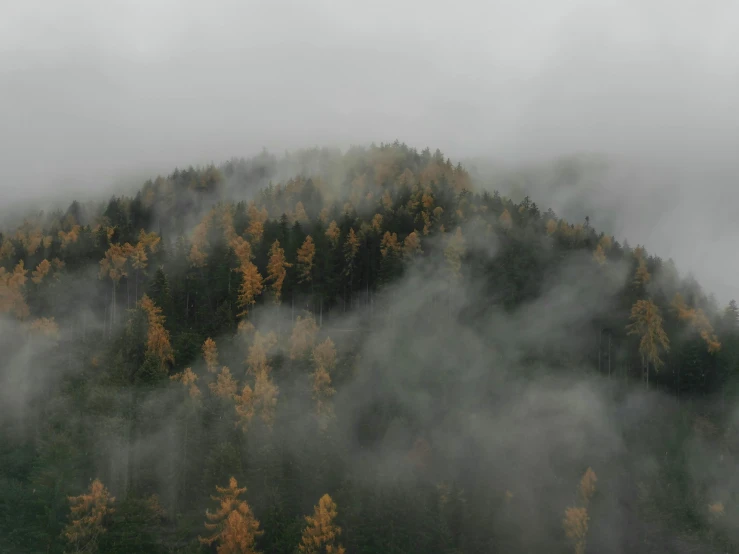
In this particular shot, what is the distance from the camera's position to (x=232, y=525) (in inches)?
2360

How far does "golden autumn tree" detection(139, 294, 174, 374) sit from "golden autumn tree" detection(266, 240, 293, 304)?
16.6 meters

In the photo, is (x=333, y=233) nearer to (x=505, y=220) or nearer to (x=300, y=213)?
(x=300, y=213)

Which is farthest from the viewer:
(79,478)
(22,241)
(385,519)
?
(22,241)

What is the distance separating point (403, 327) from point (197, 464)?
3541 centimetres

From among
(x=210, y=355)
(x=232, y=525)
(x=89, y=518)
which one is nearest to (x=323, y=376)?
(x=210, y=355)

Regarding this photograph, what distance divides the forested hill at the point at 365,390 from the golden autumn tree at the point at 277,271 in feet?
1.70

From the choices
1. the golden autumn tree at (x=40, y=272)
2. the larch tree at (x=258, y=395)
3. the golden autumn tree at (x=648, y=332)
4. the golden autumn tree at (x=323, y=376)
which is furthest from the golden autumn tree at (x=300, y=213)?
the golden autumn tree at (x=648, y=332)

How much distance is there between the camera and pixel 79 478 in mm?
64688

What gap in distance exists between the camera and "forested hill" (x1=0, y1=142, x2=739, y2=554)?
63875 millimetres

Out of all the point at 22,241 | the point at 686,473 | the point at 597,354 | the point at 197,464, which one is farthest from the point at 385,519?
→ the point at 22,241

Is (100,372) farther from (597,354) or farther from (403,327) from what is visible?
(597,354)

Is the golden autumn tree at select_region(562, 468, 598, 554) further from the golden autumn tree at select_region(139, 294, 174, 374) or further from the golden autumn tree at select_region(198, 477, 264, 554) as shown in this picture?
the golden autumn tree at select_region(139, 294, 174, 374)

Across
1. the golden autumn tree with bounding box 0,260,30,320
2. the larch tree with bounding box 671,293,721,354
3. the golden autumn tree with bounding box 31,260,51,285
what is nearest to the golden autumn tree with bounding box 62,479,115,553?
the golden autumn tree with bounding box 0,260,30,320

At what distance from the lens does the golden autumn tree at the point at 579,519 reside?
68000 mm
